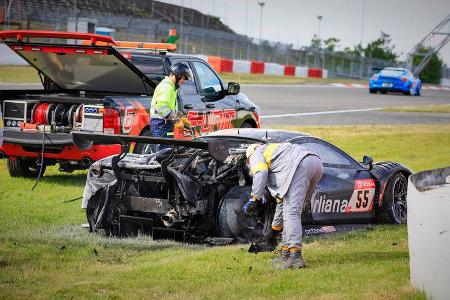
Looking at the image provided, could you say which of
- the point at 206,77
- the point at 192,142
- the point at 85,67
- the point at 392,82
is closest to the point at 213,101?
the point at 206,77

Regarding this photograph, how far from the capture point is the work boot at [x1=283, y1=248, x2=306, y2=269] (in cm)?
852

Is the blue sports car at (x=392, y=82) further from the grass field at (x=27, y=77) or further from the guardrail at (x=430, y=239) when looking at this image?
the guardrail at (x=430, y=239)

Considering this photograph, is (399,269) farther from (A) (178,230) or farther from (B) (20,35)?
(B) (20,35)

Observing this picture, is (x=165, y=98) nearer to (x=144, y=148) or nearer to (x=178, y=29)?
(x=144, y=148)

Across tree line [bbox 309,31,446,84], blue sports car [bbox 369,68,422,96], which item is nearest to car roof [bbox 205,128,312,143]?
blue sports car [bbox 369,68,422,96]

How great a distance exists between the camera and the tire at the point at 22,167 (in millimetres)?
14289

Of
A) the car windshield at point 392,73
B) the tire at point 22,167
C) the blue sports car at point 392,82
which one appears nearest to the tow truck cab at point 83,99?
the tire at point 22,167

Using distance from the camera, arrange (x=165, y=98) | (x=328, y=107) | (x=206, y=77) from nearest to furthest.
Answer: (x=165, y=98)
(x=206, y=77)
(x=328, y=107)

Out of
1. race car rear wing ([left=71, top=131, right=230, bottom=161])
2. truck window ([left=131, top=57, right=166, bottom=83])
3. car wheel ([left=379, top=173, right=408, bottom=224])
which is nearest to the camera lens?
race car rear wing ([left=71, top=131, right=230, bottom=161])

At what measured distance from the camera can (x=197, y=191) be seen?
31.3 ft

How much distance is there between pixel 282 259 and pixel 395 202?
3054 millimetres

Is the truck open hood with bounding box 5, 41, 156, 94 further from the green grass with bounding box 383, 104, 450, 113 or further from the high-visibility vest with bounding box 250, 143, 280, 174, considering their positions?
the green grass with bounding box 383, 104, 450, 113

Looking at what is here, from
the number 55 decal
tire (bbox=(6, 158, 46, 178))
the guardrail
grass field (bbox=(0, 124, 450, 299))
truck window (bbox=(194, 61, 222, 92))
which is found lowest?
tire (bbox=(6, 158, 46, 178))

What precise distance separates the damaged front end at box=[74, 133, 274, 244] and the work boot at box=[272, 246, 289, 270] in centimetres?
84
